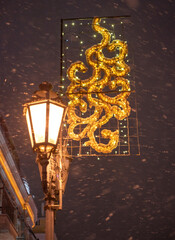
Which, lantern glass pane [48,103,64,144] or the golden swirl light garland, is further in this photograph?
the golden swirl light garland

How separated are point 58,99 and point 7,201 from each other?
1104cm

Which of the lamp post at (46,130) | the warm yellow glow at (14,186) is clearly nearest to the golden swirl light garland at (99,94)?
the lamp post at (46,130)

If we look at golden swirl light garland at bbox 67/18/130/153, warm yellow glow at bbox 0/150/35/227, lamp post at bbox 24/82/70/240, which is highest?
warm yellow glow at bbox 0/150/35/227

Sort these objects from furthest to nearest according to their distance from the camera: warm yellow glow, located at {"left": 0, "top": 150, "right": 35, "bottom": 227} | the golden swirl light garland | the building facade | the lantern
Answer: warm yellow glow, located at {"left": 0, "top": 150, "right": 35, "bottom": 227}
the building facade
the golden swirl light garland
the lantern

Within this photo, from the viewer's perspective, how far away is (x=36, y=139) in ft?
18.4

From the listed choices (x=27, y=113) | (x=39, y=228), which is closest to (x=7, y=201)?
(x=27, y=113)

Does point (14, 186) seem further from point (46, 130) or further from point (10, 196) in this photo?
point (46, 130)

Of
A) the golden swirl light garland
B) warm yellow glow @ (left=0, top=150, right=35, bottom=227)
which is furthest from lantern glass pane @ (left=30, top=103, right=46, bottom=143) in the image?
warm yellow glow @ (left=0, top=150, right=35, bottom=227)

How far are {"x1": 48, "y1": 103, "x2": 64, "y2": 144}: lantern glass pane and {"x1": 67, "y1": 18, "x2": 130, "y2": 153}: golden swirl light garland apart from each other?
2.31m

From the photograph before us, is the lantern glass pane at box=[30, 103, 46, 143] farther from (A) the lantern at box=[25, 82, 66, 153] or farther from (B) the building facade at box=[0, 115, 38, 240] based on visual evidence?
(B) the building facade at box=[0, 115, 38, 240]

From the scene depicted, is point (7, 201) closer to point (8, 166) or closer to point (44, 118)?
point (8, 166)

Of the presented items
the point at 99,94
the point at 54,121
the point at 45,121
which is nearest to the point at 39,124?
the point at 45,121

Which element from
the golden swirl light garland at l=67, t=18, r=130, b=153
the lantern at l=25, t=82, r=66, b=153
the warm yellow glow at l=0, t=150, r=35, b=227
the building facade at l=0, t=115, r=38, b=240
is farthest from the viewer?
the warm yellow glow at l=0, t=150, r=35, b=227

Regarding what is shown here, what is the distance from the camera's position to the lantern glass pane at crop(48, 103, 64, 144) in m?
5.62
